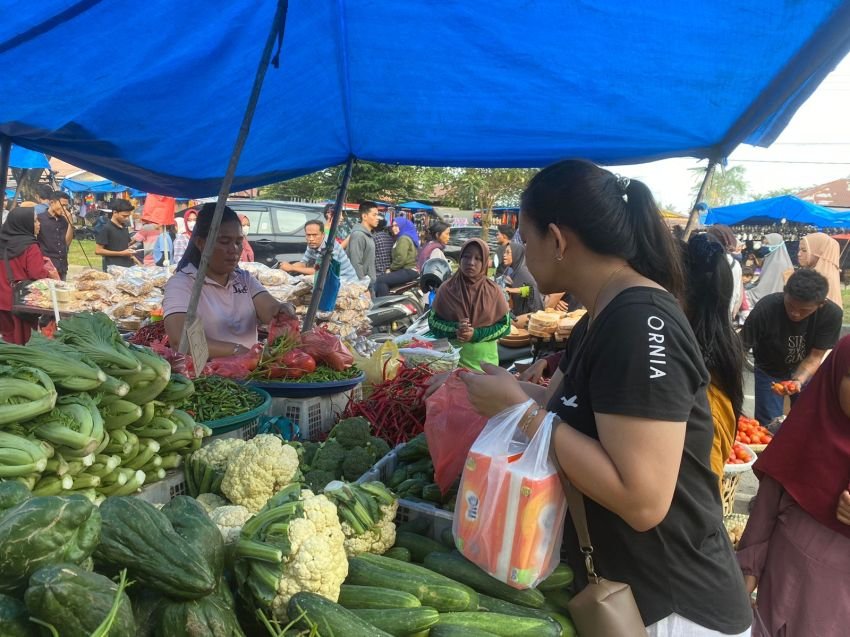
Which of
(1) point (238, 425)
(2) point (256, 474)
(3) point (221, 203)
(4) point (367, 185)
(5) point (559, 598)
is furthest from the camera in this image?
(4) point (367, 185)

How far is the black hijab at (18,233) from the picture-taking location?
7.76 m

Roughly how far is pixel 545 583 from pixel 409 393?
5.82 feet

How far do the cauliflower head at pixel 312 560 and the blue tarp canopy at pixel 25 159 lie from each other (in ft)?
33.4

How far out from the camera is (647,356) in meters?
1.47

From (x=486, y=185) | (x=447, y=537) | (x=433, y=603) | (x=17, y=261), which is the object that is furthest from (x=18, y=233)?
(x=486, y=185)

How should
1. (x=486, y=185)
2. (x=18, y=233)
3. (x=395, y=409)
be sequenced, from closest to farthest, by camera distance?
(x=395, y=409), (x=18, y=233), (x=486, y=185)

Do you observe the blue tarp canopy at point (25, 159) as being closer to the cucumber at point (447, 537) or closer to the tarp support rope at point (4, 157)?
the tarp support rope at point (4, 157)

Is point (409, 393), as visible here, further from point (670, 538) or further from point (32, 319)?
point (32, 319)

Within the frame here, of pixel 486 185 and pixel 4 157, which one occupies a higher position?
pixel 486 185

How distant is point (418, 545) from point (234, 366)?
6.12 ft

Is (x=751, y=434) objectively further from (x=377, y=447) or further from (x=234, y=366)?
(x=234, y=366)

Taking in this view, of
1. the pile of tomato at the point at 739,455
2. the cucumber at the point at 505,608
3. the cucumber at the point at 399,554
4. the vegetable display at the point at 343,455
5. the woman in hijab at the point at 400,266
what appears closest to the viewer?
the cucumber at the point at 505,608

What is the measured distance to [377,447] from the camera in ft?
9.53

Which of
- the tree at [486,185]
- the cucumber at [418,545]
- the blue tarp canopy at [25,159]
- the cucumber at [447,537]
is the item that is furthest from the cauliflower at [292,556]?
the tree at [486,185]
